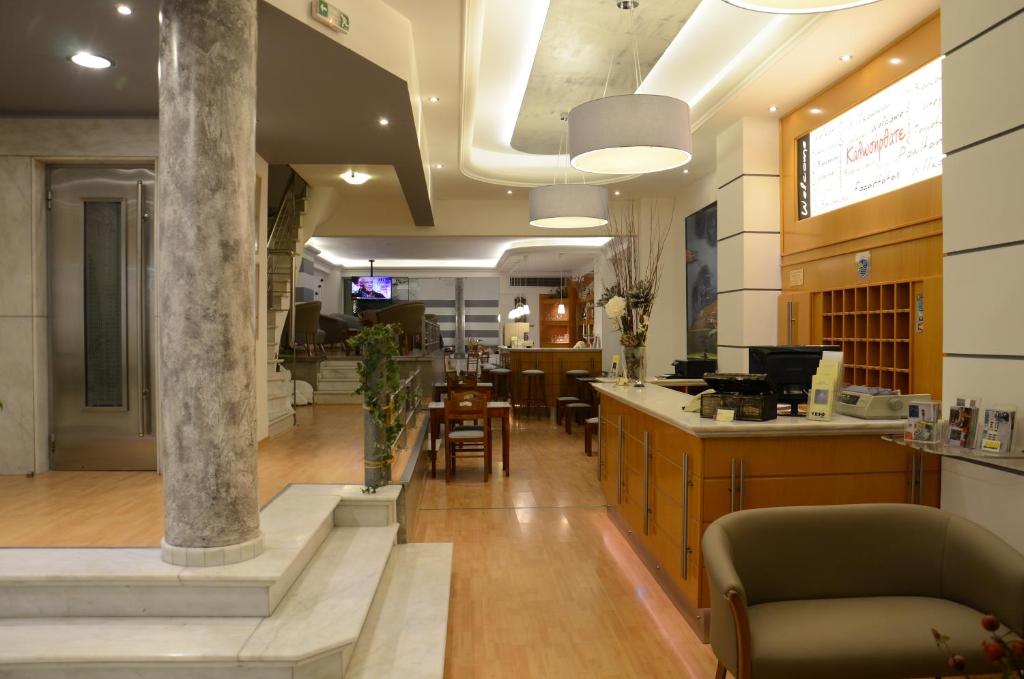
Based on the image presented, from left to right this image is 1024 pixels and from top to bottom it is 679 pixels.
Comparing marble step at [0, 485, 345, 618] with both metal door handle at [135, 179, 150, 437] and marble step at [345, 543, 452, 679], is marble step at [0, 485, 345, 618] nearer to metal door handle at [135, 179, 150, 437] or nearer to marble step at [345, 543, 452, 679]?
marble step at [345, 543, 452, 679]

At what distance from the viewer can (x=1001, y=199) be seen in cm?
331

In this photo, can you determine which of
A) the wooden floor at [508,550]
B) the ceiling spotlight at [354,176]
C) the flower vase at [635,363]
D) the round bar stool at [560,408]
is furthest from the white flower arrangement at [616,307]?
the round bar stool at [560,408]

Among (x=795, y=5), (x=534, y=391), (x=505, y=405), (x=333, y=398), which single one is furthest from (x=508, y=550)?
(x=534, y=391)

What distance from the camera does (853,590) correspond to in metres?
2.99

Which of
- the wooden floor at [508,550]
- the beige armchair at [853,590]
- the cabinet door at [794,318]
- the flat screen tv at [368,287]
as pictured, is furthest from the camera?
the flat screen tv at [368,287]

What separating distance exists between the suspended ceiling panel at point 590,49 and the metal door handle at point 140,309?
369 centimetres

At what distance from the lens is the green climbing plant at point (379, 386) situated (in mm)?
4844

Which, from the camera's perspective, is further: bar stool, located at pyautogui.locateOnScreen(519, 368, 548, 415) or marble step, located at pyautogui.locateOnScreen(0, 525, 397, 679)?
bar stool, located at pyautogui.locateOnScreen(519, 368, 548, 415)

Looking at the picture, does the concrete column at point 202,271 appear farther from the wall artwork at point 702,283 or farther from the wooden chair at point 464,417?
the wall artwork at point 702,283

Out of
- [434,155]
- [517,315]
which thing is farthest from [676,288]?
[517,315]

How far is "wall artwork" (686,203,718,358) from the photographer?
9.69 metres

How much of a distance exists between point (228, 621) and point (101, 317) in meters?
3.79

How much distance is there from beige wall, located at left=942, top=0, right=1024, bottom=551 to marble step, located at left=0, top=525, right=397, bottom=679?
3051 millimetres

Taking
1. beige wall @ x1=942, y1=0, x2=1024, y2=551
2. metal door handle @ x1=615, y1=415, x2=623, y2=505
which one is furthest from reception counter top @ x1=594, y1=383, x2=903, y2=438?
metal door handle @ x1=615, y1=415, x2=623, y2=505
